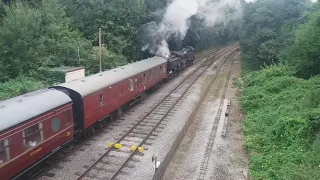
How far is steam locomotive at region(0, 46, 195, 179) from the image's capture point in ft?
33.8

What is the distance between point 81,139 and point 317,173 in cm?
1056

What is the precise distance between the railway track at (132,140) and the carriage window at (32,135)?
2077mm

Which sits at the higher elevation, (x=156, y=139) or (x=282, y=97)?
(x=282, y=97)

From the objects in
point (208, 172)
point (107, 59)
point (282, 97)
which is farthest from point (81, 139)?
point (107, 59)

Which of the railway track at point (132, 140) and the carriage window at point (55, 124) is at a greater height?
the carriage window at point (55, 124)

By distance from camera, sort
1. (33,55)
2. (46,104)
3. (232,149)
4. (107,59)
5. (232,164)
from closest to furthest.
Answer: (46,104), (232,164), (232,149), (33,55), (107,59)

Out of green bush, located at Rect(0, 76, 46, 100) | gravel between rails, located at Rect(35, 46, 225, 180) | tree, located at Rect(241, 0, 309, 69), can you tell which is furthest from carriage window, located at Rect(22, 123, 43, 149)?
tree, located at Rect(241, 0, 309, 69)

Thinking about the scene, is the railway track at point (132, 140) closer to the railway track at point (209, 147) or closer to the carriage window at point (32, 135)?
the carriage window at point (32, 135)

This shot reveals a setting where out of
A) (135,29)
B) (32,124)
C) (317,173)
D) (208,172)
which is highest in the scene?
(135,29)

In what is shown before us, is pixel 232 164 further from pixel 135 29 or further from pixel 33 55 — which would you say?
pixel 135 29

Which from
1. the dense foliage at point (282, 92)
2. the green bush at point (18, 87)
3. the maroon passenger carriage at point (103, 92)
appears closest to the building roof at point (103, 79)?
the maroon passenger carriage at point (103, 92)

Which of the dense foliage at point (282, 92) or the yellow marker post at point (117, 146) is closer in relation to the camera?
the dense foliage at point (282, 92)

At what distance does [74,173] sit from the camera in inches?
488

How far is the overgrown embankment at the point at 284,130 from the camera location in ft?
39.8
